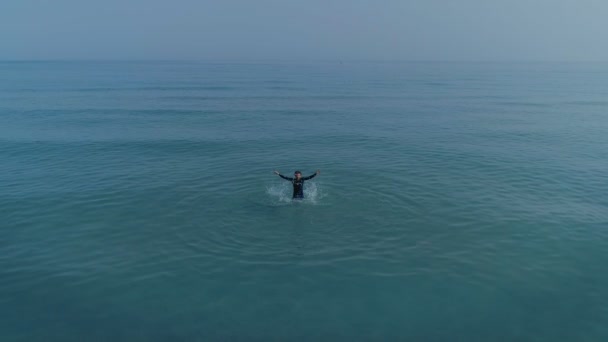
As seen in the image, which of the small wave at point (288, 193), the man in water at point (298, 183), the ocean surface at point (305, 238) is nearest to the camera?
the ocean surface at point (305, 238)

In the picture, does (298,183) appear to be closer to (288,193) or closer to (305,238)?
(288,193)

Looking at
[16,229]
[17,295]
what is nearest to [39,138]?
[16,229]

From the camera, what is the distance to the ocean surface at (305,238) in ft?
57.3

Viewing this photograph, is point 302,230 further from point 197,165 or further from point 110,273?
point 197,165

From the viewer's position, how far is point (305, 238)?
24.5m

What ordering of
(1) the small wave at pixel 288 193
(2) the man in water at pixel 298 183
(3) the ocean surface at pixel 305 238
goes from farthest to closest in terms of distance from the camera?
(1) the small wave at pixel 288 193 < (2) the man in water at pixel 298 183 < (3) the ocean surface at pixel 305 238

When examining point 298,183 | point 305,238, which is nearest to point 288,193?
point 298,183

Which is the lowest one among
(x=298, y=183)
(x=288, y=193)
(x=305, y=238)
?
(x=305, y=238)

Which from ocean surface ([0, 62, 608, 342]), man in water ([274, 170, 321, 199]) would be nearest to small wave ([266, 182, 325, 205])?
ocean surface ([0, 62, 608, 342])

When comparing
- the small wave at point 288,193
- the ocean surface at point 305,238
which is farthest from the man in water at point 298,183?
the ocean surface at point 305,238

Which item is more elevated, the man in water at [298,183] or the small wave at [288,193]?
the man in water at [298,183]

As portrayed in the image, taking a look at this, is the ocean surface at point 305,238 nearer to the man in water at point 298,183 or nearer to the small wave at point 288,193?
the small wave at point 288,193

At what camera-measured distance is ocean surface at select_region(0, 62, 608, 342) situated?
17453mm

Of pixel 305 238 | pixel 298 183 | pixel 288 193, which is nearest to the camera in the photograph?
pixel 305 238
